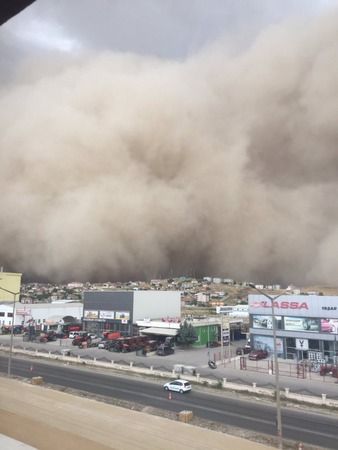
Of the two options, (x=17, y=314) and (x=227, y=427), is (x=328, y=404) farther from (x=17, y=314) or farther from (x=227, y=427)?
(x=17, y=314)

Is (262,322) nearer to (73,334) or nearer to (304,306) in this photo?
(304,306)

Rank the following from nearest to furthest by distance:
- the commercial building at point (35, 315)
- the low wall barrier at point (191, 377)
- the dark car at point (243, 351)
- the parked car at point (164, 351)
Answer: the low wall barrier at point (191, 377) → the dark car at point (243, 351) → the parked car at point (164, 351) → the commercial building at point (35, 315)

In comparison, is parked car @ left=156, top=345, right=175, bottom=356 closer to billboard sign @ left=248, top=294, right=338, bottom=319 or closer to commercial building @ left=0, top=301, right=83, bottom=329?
billboard sign @ left=248, top=294, right=338, bottom=319

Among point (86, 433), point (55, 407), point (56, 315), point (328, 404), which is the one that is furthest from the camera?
point (56, 315)

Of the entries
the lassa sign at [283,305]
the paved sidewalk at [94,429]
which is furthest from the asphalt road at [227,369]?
the paved sidewalk at [94,429]

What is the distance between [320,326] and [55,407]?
57.8 ft

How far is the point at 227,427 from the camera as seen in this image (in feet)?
44.5

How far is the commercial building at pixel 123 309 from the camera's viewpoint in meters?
40.9

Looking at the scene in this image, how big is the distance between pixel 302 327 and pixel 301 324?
19 cm

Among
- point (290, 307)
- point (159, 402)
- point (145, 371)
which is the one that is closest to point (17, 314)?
point (145, 371)

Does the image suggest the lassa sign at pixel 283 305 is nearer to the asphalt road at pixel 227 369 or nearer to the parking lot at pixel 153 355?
the asphalt road at pixel 227 369

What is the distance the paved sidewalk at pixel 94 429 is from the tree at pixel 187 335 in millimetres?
17878

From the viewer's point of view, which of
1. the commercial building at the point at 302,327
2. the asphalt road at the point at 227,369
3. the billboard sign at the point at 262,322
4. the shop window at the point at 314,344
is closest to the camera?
the asphalt road at the point at 227,369

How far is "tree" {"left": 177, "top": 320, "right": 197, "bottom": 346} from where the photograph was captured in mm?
33531
